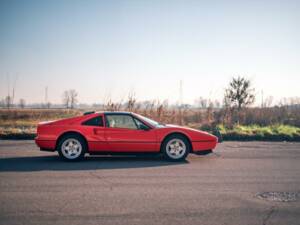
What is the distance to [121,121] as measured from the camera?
885 cm

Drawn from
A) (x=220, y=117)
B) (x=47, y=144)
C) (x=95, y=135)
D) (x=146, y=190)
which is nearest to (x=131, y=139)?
(x=95, y=135)

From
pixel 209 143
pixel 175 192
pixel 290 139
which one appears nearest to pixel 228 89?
pixel 290 139

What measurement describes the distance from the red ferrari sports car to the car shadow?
0.97 ft

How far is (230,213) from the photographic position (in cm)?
438

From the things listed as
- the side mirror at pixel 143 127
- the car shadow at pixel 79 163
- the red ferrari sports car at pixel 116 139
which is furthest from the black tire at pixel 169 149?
the side mirror at pixel 143 127

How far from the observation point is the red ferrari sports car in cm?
861

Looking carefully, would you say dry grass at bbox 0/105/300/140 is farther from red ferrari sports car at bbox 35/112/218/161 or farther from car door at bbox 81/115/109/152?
car door at bbox 81/115/109/152

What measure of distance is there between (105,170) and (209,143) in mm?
3029

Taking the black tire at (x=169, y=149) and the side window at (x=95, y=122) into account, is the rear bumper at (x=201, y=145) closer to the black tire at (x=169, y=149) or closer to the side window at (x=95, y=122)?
the black tire at (x=169, y=149)

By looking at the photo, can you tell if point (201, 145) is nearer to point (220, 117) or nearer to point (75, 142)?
point (75, 142)

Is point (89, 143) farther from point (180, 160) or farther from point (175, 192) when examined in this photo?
point (175, 192)

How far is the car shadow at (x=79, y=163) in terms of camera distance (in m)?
7.59

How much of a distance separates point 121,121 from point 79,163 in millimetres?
1583

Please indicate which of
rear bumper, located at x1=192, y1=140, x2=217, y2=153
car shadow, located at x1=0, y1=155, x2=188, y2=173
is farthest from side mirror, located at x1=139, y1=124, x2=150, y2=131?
rear bumper, located at x1=192, y1=140, x2=217, y2=153
